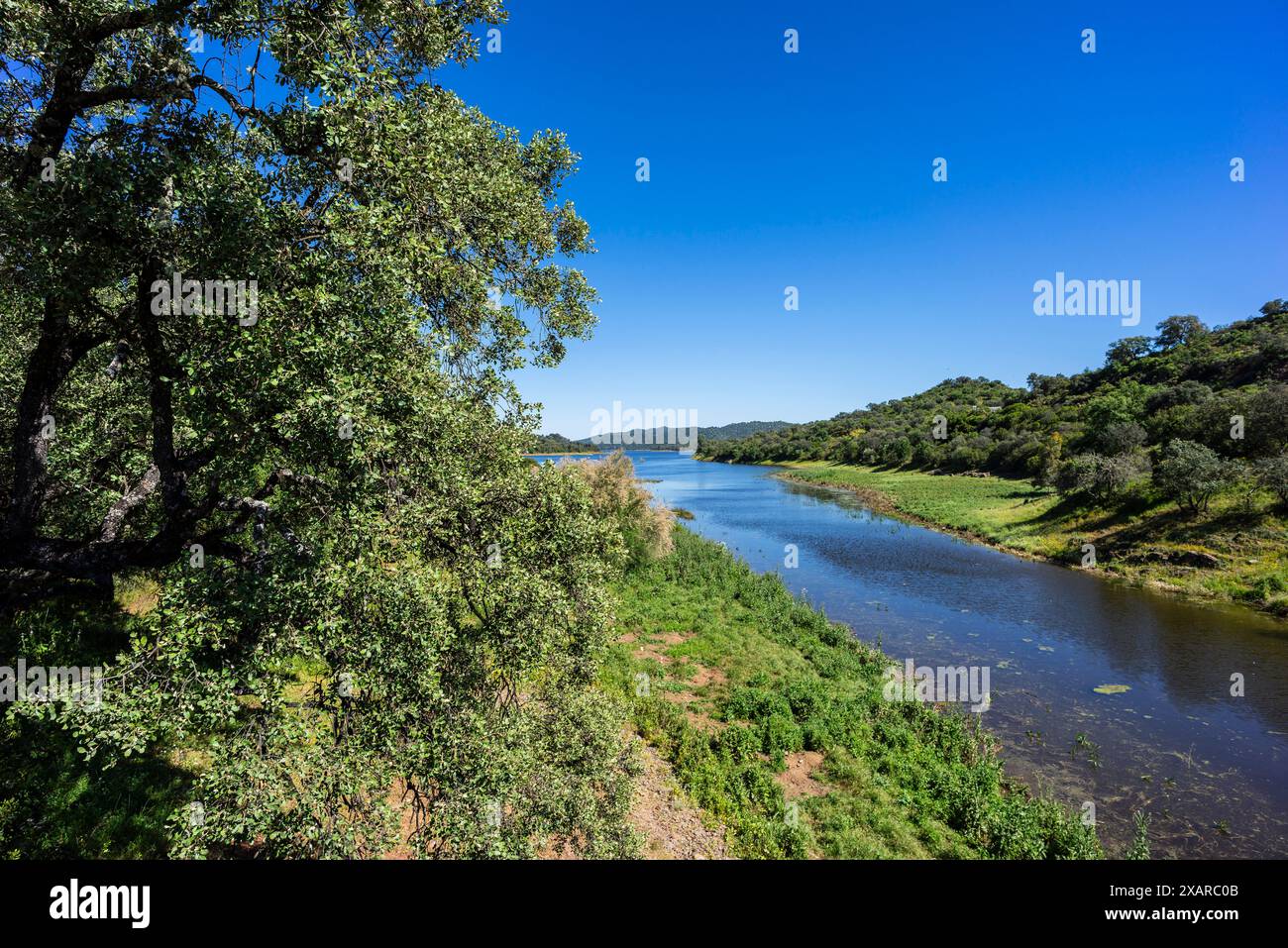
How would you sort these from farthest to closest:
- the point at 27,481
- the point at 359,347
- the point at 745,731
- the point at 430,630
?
the point at 745,731 < the point at 27,481 < the point at 430,630 < the point at 359,347

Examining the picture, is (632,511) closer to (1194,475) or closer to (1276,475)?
(1194,475)

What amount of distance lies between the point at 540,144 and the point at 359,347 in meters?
7.90

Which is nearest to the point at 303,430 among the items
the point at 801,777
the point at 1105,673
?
the point at 801,777

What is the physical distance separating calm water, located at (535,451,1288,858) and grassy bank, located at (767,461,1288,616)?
2535 millimetres

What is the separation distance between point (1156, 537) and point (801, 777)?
132ft

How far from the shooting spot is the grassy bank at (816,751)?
42.4 feet

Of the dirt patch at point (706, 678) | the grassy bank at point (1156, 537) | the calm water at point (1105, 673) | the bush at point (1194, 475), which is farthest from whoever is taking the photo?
the bush at point (1194, 475)

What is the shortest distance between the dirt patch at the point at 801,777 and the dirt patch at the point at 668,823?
287cm

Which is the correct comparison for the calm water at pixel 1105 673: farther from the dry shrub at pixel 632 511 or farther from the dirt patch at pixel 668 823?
the dirt patch at pixel 668 823

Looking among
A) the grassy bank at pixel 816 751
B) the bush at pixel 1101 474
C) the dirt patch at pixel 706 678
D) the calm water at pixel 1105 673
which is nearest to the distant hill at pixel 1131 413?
the bush at pixel 1101 474

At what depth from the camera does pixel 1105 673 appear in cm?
2286

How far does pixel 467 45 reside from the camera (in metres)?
9.77
